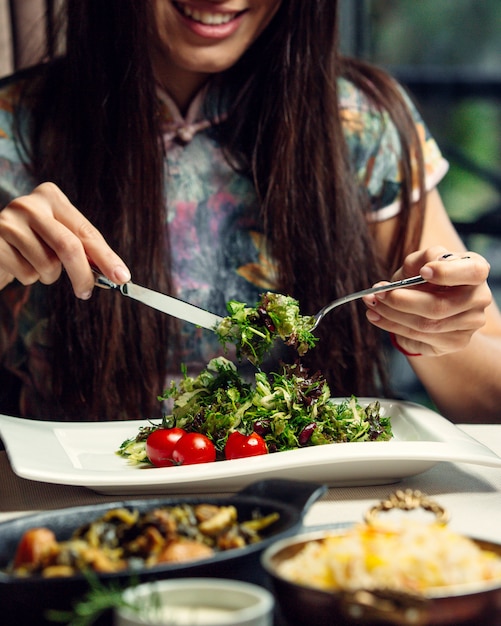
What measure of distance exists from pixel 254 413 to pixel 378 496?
1.07 feet

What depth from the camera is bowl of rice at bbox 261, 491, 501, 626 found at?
66cm

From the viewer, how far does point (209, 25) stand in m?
2.17

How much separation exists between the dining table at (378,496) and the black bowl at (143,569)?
24 cm

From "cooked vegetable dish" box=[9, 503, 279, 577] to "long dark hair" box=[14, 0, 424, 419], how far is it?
1.30 m

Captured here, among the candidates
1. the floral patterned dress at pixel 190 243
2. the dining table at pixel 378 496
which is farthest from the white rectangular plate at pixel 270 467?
the floral patterned dress at pixel 190 243

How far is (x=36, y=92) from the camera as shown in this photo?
234 centimetres

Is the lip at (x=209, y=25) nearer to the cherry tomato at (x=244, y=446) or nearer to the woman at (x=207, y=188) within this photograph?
the woman at (x=207, y=188)

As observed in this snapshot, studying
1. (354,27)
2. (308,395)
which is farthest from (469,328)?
(354,27)

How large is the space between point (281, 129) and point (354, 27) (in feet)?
5.22

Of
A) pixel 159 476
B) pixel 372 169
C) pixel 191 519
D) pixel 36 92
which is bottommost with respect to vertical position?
pixel 159 476

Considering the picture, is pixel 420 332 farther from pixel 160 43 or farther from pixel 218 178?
pixel 160 43

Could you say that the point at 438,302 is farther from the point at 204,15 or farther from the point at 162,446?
the point at 204,15

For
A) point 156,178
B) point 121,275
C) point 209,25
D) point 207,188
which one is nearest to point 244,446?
point 121,275

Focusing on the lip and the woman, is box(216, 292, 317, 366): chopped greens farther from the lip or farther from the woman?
the lip
